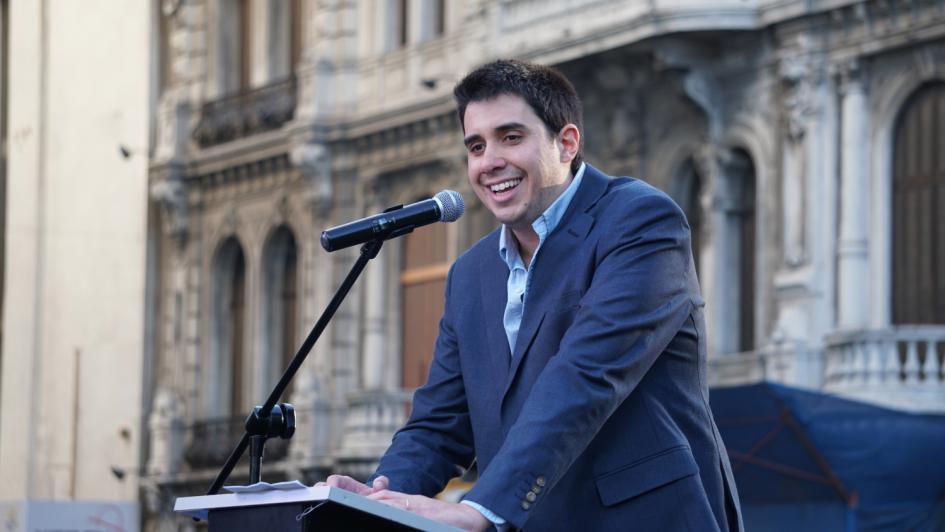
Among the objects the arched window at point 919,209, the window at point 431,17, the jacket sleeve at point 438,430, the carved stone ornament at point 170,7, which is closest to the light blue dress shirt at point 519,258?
the jacket sleeve at point 438,430

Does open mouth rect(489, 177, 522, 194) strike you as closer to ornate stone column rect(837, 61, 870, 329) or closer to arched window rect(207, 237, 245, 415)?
ornate stone column rect(837, 61, 870, 329)

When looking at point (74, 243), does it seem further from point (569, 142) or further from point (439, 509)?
point (439, 509)

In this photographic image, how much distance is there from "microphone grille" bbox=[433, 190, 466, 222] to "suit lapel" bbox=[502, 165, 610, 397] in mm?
204

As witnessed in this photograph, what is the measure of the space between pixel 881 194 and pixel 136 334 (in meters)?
10.7

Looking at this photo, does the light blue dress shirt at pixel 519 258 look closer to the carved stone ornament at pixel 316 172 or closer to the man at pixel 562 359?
the man at pixel 562 359

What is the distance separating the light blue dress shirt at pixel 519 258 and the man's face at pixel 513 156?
3 centimetres

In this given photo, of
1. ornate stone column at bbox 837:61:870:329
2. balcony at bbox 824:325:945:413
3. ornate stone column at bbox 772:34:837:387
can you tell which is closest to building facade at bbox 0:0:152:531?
balcony at bbox 824:325:945:413

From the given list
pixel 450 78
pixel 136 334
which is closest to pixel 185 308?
pixel 450 78

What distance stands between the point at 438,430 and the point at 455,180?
22.6 m

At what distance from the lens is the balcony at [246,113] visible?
101 ft

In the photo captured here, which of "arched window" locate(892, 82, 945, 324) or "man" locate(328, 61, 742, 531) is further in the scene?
"arched window" locate(892, 82, 945, 324)

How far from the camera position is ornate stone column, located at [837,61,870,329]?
838 inches

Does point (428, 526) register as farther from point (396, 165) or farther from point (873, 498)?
point (396, 165)

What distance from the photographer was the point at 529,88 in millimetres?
4879
